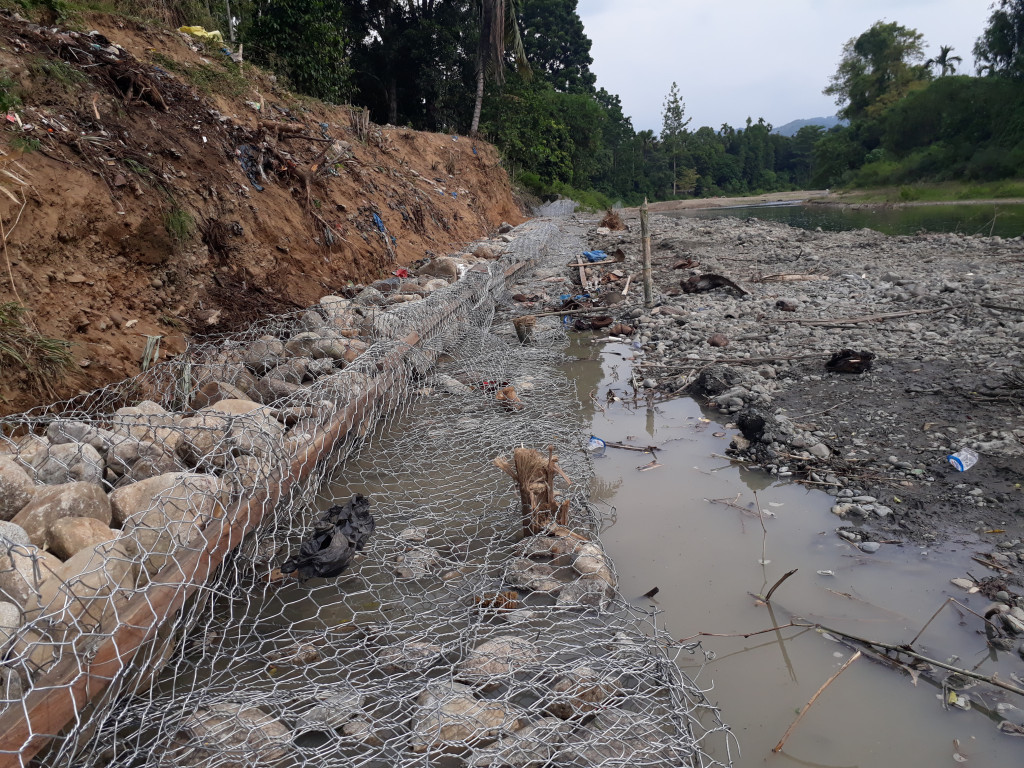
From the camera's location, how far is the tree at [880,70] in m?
38.4

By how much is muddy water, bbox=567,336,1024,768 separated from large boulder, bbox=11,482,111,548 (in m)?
1.99

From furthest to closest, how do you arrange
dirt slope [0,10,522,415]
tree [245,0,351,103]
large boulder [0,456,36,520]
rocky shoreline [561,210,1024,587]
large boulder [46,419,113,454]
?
tree [245,0,351,103] < dirt slope [0,10,522,415] < rocky shoreline [561,210,1024,587] < large boulder [46,419,113,454] < large boulder [0,456,36,520]

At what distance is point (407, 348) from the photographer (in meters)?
4.08

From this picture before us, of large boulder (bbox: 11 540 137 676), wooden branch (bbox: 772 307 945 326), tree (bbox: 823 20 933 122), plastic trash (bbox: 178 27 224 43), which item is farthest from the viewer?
tree (bbox: 823 20 933 122)

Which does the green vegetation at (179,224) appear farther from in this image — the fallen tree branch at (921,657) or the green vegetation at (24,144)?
the fallen tree branch at (921,657)

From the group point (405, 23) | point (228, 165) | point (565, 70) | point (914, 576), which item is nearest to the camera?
point (914, 576)

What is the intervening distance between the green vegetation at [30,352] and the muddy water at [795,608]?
2.96 m

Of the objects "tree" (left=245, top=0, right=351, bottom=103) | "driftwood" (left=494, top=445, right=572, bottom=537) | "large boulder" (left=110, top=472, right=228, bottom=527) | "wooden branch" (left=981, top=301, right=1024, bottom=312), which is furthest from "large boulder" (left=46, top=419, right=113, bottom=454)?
"tree" (left=245, top=0, right=351, bottom=103)

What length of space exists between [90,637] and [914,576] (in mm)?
2882

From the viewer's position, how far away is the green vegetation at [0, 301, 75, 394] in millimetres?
2857

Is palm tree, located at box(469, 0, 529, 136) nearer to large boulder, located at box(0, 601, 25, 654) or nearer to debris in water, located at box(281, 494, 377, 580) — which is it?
debris in water, located at box(281, 494, 377, 580)

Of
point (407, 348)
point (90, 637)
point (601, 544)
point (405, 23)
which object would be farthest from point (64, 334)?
point (405, 23)

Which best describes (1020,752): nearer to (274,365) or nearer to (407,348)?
(407,348)

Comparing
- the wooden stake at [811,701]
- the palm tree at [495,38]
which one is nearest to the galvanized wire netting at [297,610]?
the wooden stake at [811,701]
